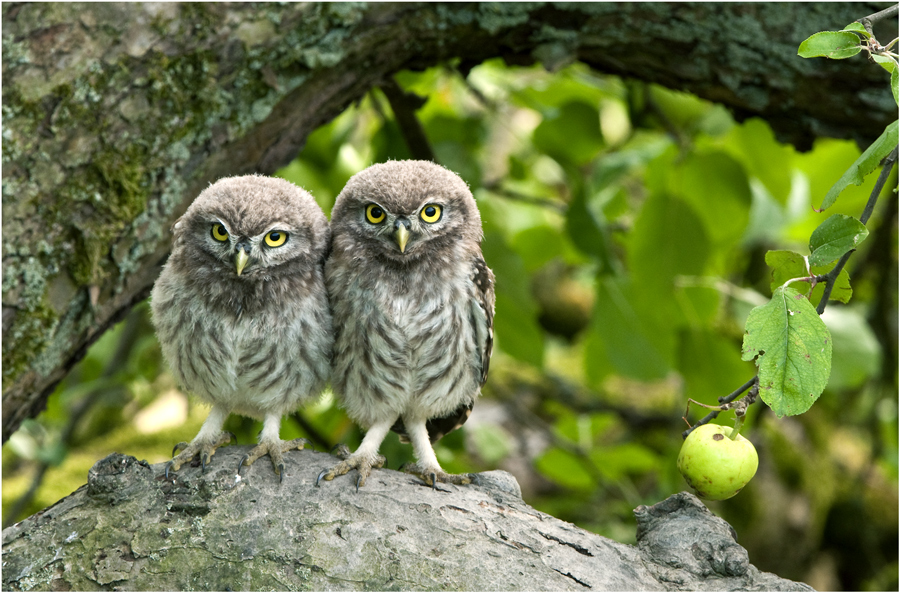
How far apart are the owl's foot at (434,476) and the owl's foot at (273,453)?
16.7 inches

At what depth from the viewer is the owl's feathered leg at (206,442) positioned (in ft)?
7.13

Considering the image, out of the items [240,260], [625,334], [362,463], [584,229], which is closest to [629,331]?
[625,334]

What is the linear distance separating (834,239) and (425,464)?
149cm

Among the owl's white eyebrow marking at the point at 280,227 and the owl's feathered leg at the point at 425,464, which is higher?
the owl's white eyebrow marking at the point at 280,227

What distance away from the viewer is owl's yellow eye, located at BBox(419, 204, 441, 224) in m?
2.43

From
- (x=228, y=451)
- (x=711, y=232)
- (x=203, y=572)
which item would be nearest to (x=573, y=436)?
(x=711, y=232)

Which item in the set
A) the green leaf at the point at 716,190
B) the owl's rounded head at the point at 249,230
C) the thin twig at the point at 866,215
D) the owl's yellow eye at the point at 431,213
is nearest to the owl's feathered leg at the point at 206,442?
the owl's rounded head at the point at 249,230

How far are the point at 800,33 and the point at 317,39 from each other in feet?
6.11

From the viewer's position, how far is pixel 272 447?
2.21m

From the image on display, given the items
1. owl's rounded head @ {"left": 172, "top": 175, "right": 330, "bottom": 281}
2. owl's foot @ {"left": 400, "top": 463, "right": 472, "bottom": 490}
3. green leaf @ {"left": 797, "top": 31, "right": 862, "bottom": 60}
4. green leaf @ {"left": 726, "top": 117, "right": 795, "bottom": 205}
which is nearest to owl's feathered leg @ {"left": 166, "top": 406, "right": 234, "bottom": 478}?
owl's rounded head @ {"left": 172, "top": 175, "right": 330, "bottom": 281}

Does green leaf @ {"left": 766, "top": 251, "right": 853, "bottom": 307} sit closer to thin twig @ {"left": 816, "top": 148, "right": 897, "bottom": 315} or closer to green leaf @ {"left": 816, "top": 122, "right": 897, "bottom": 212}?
thin twig @ {"left": 816, "top": 148, "right": 897, "bottom": 315}

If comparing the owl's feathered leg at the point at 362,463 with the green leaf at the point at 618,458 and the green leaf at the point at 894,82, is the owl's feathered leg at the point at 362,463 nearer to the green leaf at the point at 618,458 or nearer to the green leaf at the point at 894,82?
the green leaf at the point at 894,82

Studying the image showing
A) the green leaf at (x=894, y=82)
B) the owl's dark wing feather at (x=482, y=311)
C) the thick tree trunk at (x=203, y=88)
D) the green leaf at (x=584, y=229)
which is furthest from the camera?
the green leaf at (x=584, y=229)

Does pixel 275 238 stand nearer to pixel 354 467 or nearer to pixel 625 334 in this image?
pixel 354 467
